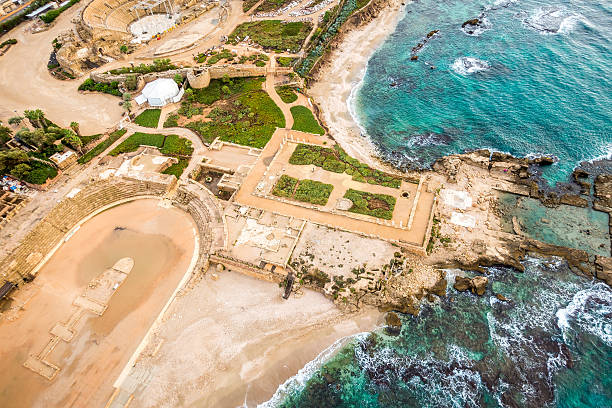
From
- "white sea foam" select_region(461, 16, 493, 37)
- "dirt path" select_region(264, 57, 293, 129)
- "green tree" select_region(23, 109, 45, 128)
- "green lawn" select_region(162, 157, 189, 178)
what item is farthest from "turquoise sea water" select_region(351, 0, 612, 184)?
"green tree" select_region(23, 109, 45, 128)

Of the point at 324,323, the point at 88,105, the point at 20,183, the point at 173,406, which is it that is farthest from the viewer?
the point at 88,105

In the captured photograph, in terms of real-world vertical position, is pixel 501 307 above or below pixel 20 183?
below

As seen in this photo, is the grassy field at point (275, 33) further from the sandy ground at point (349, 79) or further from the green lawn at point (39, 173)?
the green lawn at point (39, 173)

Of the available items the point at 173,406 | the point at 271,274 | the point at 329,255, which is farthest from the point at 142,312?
the point at 329,255

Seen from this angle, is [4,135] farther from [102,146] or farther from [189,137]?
[189,137]

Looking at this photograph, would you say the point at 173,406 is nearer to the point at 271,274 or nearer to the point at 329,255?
the point at 271,274

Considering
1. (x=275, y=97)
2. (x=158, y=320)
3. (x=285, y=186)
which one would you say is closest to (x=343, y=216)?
(x=285, y=186)
